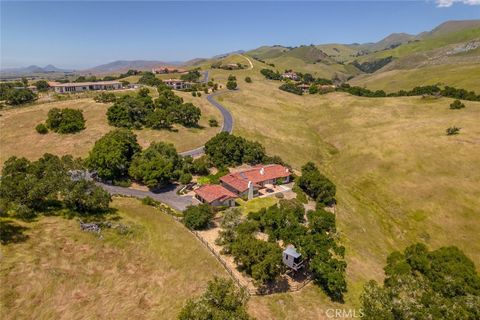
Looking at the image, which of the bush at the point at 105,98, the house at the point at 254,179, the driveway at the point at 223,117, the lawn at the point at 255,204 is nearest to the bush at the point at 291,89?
the driveway at the point at 223,117

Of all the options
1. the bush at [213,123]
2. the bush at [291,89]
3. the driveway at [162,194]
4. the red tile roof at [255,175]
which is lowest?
the driveway at [162,194]

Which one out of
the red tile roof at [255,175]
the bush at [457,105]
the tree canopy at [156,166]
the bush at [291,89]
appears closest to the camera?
the tree canopy at [156,166]

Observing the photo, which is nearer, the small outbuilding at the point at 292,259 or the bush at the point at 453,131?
the small outbuilding at the point at 292,259

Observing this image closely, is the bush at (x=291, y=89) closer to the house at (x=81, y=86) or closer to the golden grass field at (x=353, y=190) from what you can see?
the golden grass field at (x=353, y=190)

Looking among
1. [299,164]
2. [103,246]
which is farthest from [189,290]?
[299,164]

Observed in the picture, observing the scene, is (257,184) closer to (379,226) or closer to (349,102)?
(379,226)

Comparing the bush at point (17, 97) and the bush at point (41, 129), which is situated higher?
the bush at point (17, 97)
